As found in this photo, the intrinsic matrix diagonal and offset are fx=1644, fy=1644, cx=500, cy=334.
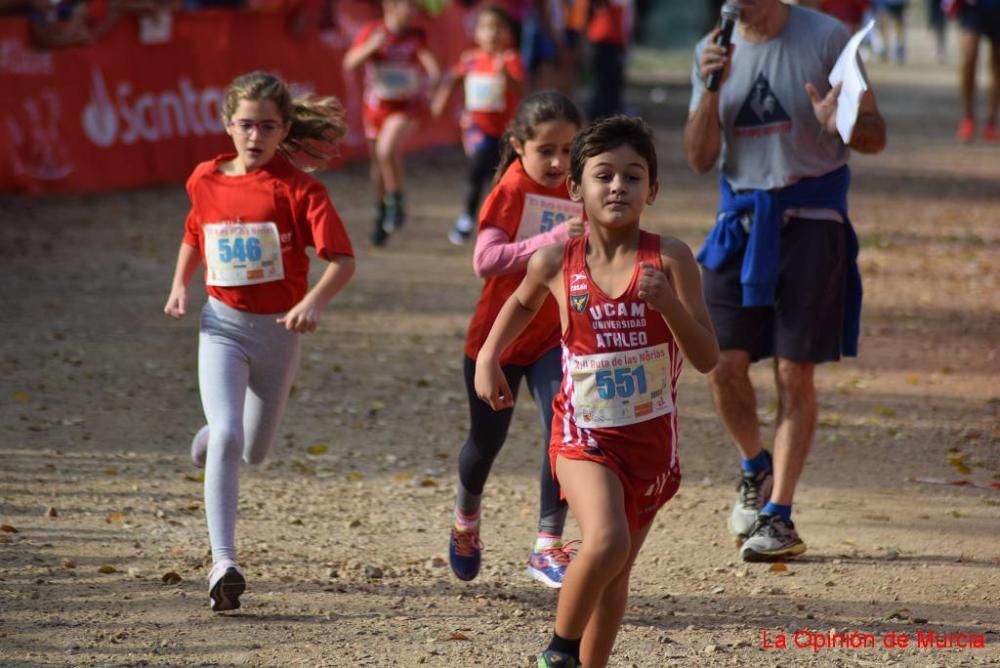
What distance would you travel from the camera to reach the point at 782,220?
623 cm

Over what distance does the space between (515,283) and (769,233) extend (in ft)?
3.57

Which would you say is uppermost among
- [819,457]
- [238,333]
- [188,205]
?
[238,333]

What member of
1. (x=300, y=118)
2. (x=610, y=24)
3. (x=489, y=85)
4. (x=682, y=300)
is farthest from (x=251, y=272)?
(x=610, y=24)

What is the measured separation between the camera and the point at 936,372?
9719 millimetres

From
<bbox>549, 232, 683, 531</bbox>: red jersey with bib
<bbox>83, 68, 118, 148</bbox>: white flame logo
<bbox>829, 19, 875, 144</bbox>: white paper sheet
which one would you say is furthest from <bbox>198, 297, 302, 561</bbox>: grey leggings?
<bbox>83, 68, 118, 148</bbox>: white flame logo

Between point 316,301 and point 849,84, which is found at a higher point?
point 849,84

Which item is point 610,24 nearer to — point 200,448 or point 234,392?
point 200,448

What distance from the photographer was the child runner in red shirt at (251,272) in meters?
5.63

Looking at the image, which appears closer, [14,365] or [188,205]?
[14,365]

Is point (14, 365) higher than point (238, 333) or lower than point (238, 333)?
lower

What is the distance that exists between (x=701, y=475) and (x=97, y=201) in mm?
8632

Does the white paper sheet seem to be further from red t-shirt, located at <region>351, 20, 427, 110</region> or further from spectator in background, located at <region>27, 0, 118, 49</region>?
spectator in background, located at <region>27, 0, 118, 49</region>

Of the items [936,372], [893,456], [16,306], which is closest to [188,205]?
[16,306]

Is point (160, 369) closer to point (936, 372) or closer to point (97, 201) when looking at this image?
point (936, 372)
